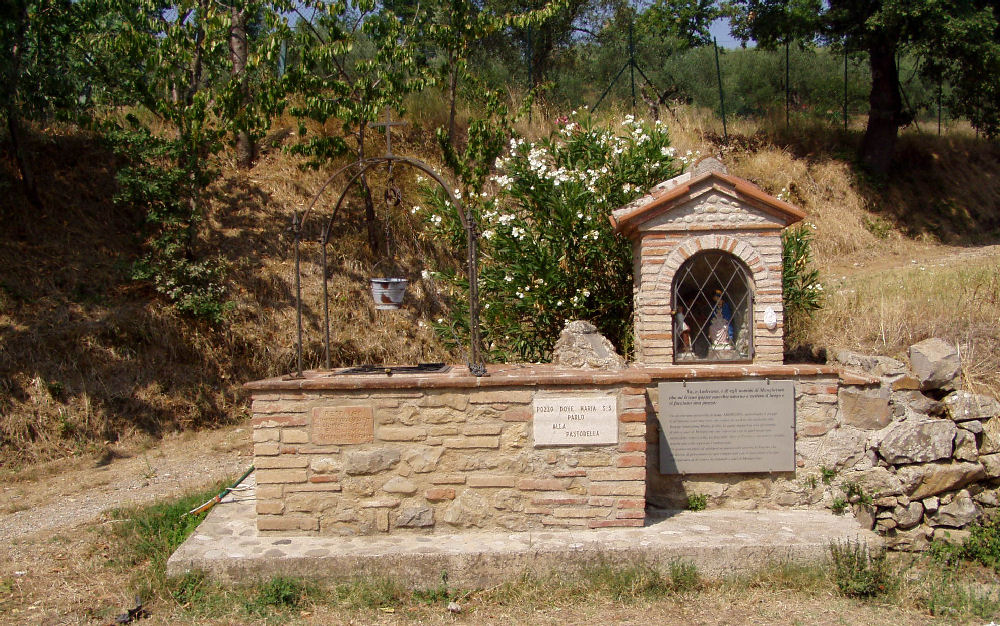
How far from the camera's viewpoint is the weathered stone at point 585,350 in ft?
19.6

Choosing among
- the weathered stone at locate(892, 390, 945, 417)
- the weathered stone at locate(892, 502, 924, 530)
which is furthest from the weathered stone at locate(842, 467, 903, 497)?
the weathered stone at locate(892, 390, 945, 417)

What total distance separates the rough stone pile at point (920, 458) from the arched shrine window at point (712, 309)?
3.67 feet

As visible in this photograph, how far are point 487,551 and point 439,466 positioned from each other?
2.43 feet

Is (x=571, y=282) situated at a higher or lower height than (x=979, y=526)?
higher

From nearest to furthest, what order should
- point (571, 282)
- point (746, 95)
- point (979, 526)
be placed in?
point (979, 526) → point (571, 282) → point (746, 95)

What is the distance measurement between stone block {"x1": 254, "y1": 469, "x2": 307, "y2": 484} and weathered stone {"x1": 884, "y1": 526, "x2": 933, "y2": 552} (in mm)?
4527

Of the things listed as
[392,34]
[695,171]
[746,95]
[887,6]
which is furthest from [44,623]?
[746,95]

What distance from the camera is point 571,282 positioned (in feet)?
26.8

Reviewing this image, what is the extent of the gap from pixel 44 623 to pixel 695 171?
19.8 ft

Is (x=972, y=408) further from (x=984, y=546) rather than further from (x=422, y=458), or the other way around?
(x=422, y=458)

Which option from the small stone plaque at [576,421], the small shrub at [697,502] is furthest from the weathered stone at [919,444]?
the small stone plaque at [576,421]

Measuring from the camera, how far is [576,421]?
5.51 meters

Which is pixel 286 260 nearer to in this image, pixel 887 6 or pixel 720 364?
pixel 720 364

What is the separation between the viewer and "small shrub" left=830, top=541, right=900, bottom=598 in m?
4.94
